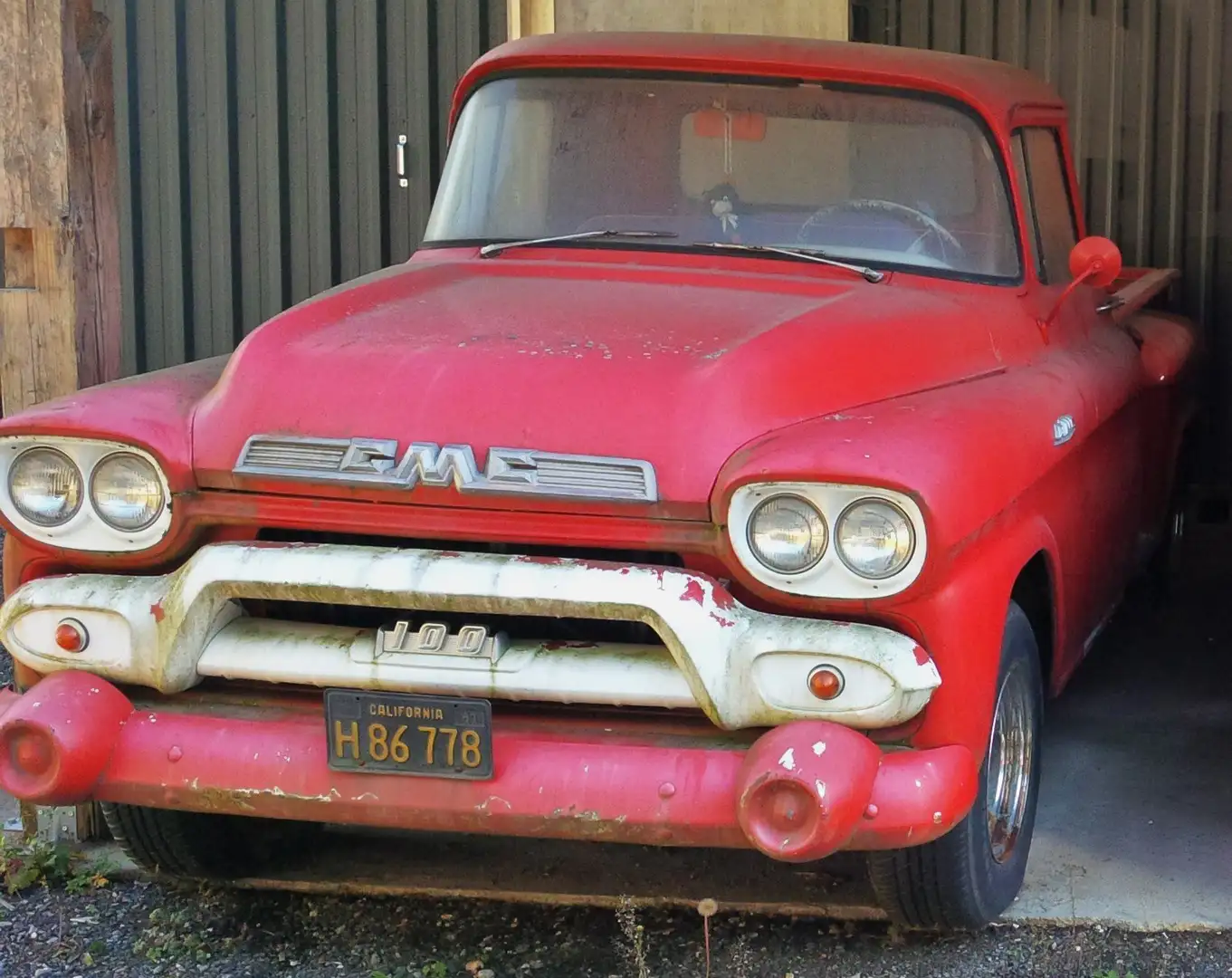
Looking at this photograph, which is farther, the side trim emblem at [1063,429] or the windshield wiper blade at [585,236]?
the windshield wiper blade at [585,236]

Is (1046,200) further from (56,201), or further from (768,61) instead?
(56,201)

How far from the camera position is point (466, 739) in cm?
321

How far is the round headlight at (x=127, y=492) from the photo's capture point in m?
3.40

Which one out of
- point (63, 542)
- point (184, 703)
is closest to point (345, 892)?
point (184, 703)

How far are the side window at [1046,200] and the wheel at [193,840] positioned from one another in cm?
239

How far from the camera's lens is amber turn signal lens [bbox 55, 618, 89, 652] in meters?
3.39

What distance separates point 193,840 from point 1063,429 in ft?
6.99

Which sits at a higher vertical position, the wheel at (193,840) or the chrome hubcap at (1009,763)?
the chrome hubcap at (1009,763)

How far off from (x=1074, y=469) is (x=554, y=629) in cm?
143

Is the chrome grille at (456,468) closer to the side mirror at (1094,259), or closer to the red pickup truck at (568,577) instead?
the red pickup truck at (568,577)

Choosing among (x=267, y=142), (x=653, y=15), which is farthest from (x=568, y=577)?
(x=267, y=142)

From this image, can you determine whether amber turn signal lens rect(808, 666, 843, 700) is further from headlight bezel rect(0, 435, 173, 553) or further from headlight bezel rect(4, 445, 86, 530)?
headlight bezel rect(4, 445, 86, 530)

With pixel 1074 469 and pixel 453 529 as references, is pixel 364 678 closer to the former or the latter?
pixel 453 529

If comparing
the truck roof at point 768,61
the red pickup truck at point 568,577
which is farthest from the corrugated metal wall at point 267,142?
the red pickup truck at point 568,577
